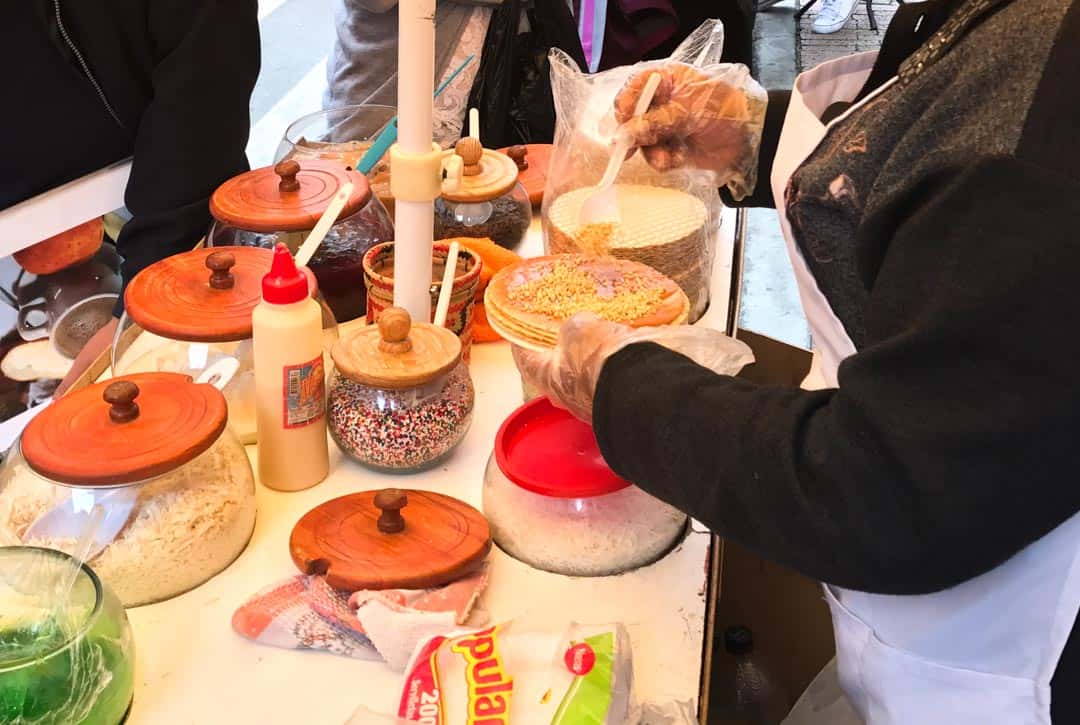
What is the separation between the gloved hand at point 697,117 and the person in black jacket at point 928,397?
13.2 inches

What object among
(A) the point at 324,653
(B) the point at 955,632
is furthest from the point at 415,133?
(B) the point at 955,632

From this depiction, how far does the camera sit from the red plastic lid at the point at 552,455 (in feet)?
2.68

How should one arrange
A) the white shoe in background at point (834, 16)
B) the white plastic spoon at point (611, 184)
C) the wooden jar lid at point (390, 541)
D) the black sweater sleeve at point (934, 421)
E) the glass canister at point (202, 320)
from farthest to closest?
the white shoe in background at point (834, 16)
the white plastic spoon at point (611, 184)
the glass canister at point (202, 320)
the wooden jar lid at point (390, 541)
the black sweater sleeve at point (934, 421)

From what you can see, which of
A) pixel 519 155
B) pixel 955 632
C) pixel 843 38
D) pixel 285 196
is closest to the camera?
pixel 955 632

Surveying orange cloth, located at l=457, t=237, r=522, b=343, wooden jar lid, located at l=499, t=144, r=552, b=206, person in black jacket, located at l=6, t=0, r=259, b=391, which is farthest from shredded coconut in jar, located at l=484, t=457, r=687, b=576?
A: person in black jacket, located at l=6, t=0, r=259, b=391

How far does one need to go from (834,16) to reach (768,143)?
14.1ft

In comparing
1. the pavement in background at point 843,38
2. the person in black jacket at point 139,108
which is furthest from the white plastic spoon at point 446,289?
the pavement in background at point 843,38

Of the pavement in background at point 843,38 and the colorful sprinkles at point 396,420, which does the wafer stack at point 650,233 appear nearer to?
the colorful sprinkles at point 396,420

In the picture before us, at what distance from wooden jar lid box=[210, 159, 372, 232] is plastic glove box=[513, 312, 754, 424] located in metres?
0.30

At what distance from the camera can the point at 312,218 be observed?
1.01 meters

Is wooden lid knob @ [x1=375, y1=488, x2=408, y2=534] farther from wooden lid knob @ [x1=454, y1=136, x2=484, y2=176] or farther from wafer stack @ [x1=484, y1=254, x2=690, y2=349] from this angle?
wooden lid knob @ [x1=454, y1=136, x2=484, y2=176]

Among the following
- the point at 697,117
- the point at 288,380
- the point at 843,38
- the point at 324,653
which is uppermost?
the point at 697,117

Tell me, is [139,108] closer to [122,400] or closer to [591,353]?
[122,400]

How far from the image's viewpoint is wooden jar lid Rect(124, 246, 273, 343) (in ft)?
2.85
